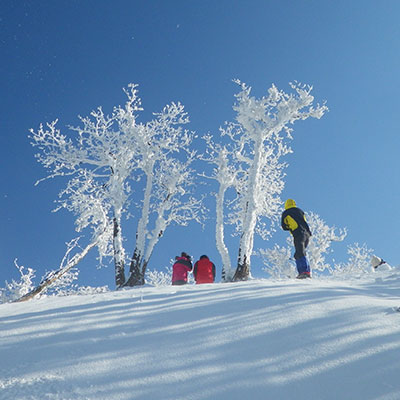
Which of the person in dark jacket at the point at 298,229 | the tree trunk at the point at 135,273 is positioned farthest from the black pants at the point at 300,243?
the tree trunk at the point at 135,273

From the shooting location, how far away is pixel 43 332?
280cm

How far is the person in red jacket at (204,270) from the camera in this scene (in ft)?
32.6

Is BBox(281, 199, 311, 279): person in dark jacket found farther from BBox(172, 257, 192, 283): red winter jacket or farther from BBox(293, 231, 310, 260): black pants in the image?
BBox(172, 257, 192, 283): red winter jacket

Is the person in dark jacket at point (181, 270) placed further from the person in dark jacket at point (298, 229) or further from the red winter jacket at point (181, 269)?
the person in dark jacket at point (298, 229)

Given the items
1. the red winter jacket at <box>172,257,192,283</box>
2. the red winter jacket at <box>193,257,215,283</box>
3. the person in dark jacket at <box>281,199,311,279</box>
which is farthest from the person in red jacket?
the person in dark jacket at <box>281,199,311,279</box>

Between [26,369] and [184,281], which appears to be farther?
[184,281]

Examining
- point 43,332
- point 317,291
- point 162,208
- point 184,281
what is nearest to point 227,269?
point 184,281

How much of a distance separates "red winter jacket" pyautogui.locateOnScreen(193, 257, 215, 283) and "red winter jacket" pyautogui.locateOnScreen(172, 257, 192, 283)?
280mm

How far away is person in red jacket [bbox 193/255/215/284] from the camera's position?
9.92m

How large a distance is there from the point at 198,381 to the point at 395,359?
146 centimetres

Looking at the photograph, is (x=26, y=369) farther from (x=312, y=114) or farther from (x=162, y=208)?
(x=312, y=114)

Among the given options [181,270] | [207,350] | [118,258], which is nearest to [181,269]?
[181,270]

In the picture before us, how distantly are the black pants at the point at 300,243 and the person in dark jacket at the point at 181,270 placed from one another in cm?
390

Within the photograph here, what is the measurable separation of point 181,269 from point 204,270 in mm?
785
